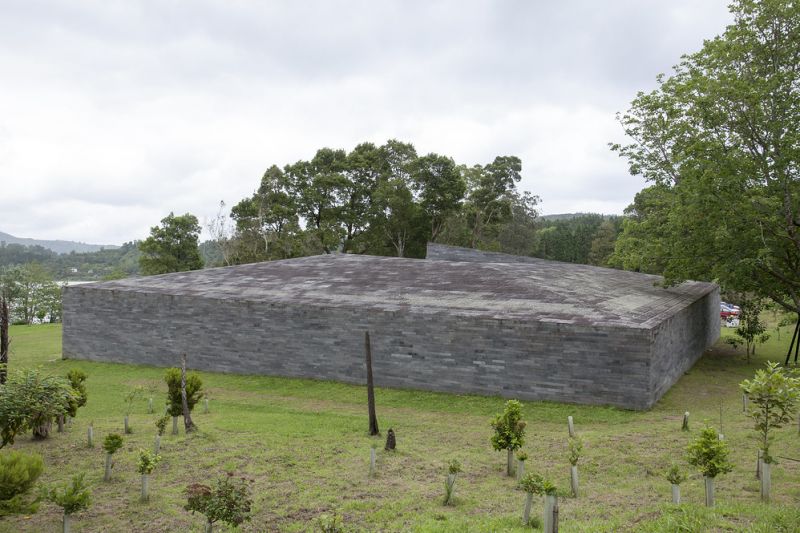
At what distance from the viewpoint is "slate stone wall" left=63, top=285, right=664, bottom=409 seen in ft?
51.3

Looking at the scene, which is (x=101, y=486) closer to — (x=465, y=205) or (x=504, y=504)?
(x=504, y=504)

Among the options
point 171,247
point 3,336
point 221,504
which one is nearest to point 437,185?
point 171,247

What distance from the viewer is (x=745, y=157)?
59.8 feet

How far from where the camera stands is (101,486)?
31.8 feet

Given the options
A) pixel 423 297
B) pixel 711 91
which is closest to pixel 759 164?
pixel 711 91

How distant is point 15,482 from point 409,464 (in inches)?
259

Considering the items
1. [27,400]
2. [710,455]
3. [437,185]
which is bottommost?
[710,455]

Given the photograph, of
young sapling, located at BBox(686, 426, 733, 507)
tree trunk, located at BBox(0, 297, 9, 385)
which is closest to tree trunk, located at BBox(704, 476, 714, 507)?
young sapling, located at BBox(686, 426, 733, 507)

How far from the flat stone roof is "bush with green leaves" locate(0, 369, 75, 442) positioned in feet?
34.6

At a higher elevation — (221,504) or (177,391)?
(177,391)

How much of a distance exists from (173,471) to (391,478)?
4224 millimetres

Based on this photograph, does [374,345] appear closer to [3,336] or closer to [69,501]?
[3,336]

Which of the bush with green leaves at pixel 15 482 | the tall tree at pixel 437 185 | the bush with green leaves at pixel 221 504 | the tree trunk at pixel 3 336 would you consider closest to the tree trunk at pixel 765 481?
the bush with green leaves at pixel 221 504

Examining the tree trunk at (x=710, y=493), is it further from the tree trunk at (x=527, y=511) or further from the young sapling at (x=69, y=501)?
the young sapling at (x=69, y=501)
